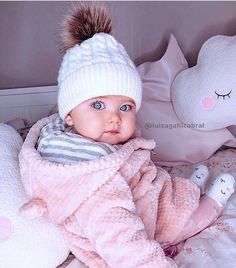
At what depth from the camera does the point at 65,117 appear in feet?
3.46

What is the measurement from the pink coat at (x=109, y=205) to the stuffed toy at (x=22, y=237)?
0.03m

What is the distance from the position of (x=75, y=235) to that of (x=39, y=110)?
31.6 inches

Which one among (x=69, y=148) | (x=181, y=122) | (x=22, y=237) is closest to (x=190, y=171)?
(x=181, y=122)

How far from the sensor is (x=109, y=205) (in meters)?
0.87

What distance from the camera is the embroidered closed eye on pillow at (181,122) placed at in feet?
4.51

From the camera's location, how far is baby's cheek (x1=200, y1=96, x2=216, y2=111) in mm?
1339

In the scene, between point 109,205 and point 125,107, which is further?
point 125,107

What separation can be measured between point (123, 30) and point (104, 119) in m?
0.73

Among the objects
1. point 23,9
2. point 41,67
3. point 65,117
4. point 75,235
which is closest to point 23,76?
point 41,67

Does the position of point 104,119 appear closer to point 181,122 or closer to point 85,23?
point 85,23

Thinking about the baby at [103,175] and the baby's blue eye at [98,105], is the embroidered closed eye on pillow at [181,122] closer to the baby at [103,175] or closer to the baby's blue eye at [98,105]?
the baby at [103,175]

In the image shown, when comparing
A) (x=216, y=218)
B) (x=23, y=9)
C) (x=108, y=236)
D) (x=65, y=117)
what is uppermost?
(x=23, y=9)

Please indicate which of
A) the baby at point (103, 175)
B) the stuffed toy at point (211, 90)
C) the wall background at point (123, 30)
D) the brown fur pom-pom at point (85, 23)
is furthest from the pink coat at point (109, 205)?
the wall background at point (123, 30)

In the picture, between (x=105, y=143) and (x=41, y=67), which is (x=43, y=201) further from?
(x=41, y=67)
